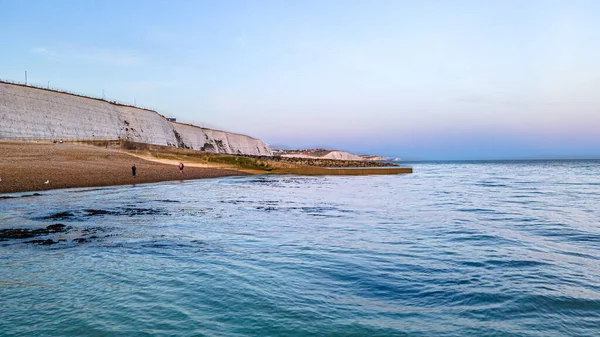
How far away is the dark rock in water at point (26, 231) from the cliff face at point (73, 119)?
2212 inches

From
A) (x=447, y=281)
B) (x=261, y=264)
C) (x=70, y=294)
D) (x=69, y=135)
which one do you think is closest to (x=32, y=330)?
(x=70, y=294)

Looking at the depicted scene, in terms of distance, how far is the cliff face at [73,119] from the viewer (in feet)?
193

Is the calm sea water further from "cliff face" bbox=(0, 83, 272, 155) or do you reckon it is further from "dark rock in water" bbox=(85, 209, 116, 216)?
"cliff face" bbox=(0, 83, 272, 155)

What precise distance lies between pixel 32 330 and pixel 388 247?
683 centimetres

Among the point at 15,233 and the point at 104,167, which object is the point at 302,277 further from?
the point at 104,167

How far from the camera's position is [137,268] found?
7.10 metres

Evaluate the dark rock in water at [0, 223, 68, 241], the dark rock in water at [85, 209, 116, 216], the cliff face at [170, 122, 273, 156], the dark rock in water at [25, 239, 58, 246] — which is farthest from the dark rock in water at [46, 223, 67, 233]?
the cliff face at [170, 122, 273, 156]

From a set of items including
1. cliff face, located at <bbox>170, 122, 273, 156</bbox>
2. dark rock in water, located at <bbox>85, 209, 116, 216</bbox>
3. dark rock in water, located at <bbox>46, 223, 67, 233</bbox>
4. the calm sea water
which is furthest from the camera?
cliff face, located at <bbox>170, 122, 273, 156</bbox>

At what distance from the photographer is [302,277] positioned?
22.0 feet

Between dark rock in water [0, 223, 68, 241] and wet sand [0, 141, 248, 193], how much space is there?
1324cm

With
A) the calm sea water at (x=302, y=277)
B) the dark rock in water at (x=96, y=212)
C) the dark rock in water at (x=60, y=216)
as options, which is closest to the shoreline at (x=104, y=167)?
the dark rock in water at (x=96, y=212)

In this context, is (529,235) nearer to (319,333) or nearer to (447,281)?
(447,281)

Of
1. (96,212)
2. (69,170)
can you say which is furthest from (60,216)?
(69,170)

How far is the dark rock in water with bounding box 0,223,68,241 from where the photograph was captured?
9.85 meters
